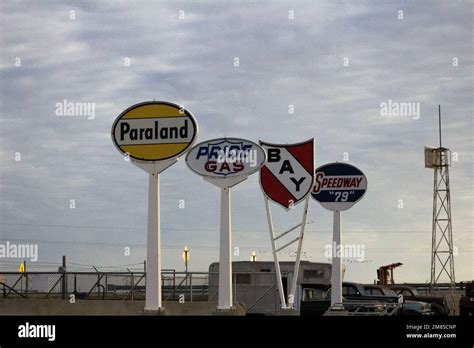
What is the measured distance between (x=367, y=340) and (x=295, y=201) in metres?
8.53

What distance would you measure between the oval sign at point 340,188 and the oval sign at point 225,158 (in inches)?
274

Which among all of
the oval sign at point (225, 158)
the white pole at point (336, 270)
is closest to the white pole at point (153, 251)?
the oval sign at point (225, 158)

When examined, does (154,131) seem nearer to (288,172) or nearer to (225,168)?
(225,168)

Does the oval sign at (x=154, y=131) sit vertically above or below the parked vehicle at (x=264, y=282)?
above

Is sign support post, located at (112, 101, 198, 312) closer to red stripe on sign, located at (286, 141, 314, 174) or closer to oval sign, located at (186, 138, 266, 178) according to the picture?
oval sign, located at (186, 138, 266, 178)

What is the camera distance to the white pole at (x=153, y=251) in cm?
2366

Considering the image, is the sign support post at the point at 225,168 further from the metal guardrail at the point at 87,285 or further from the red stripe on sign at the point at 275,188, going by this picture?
the metal guardrail at the point at 87,285

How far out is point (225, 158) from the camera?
988 inches

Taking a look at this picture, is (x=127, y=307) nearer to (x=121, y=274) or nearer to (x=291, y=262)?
(x=121, y=274)

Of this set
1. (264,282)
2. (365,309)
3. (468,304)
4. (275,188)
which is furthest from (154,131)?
(468,304)

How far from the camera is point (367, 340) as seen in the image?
1978 centimetres

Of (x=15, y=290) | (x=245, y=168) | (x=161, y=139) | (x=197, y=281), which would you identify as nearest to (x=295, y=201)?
(x=245, y=168)

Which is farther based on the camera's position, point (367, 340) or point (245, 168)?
point (245, 168)

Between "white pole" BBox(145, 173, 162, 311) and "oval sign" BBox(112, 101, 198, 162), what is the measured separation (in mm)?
1035
